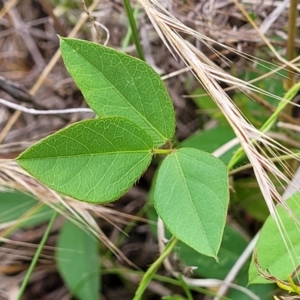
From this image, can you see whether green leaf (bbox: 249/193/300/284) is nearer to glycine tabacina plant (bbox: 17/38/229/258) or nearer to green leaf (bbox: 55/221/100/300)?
glycine tabacina plant (bbox: 17/38/229/258)

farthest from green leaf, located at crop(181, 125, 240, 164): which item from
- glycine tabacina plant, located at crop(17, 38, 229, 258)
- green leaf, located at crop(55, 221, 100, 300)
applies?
glycine tabacina plant, located at crop(17, 38, 229, 258)

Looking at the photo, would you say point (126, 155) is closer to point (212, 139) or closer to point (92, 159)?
point (92, 159)

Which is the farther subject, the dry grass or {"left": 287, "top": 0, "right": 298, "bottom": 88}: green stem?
the dry grass

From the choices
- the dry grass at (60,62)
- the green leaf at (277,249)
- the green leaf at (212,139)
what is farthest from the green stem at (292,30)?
the green leaf at (277,249)

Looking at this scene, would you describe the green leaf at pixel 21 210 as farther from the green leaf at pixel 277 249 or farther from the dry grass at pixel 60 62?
the green leaf at pixel 277 249

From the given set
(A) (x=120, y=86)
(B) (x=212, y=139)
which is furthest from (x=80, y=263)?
(A) (x=120, y=86)

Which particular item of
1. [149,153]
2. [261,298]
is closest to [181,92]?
[261,298]
